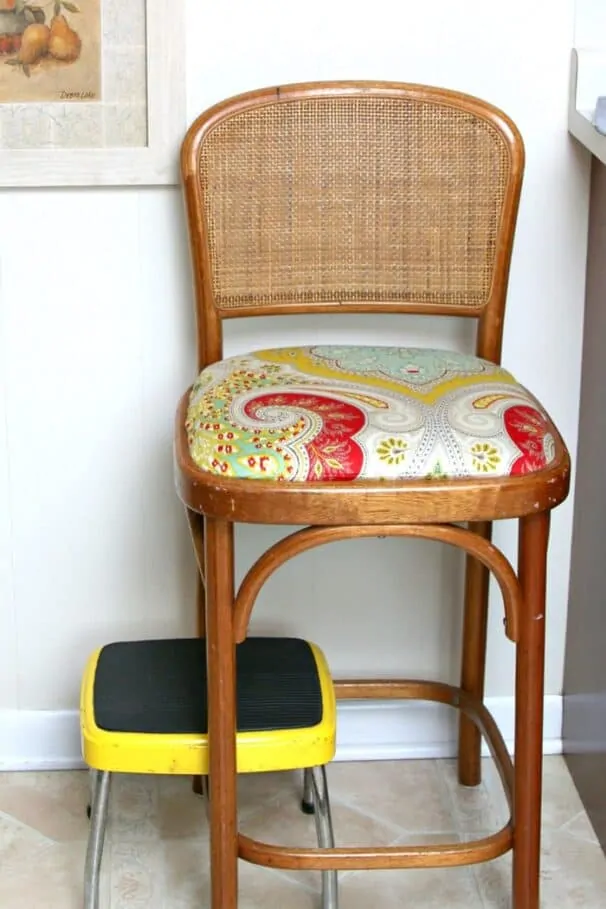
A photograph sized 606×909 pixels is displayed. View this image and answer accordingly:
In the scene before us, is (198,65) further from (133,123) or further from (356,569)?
(356,569)

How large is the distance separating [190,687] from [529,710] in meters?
0.41

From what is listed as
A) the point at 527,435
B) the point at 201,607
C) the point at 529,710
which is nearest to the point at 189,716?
the point at 201,607

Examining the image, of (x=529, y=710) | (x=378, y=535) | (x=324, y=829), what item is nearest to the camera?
(x=378, y=535)

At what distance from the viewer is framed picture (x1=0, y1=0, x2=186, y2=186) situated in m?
1.79

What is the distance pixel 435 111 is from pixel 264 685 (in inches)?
28.4

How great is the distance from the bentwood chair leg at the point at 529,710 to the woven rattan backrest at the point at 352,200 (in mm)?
396

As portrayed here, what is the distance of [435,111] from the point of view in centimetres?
176

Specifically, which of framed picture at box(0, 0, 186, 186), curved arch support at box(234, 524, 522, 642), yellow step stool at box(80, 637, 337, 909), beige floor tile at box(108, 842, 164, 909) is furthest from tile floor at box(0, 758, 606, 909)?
framed picture at box(0, 0, 186, 186)

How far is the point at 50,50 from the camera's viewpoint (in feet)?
5.92

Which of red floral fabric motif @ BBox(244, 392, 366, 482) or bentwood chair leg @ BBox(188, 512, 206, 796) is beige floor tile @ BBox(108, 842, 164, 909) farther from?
red floral fabric motif @ BBox(244, 392, 366, 482)

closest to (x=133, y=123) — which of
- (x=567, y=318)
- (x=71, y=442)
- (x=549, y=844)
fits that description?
(x=71, y=442)

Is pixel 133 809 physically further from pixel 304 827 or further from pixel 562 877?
pixel 562 877

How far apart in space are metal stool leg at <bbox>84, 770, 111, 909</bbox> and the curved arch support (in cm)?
27

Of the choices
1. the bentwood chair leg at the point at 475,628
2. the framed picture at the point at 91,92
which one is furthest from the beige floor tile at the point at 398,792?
the framed picture at the point at 91,92
